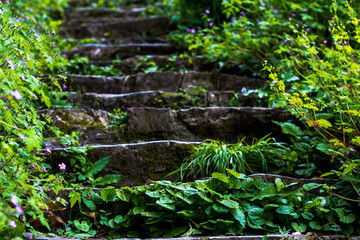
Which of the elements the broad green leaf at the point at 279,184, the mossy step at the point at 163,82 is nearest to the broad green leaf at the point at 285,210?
the broad green leaf at the point at 279,184

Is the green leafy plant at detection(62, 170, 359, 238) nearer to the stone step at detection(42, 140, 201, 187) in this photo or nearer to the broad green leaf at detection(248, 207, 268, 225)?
the broad green leaf at detection(248, 207, 268, 225)

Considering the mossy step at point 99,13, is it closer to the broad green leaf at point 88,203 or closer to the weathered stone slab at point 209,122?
the weathered stone slab at point 209,122

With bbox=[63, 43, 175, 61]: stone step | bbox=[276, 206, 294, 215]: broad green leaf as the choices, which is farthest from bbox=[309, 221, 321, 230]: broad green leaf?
bbox=[63, 43, 175, 61]: stone step

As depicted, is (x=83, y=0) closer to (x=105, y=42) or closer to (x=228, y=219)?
(x=105, y=42)

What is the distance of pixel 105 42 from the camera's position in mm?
4801

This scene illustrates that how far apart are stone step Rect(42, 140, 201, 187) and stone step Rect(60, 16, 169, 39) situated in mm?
2972

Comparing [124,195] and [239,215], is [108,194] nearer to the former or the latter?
[124,195]

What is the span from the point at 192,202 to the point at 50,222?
2.75 feet

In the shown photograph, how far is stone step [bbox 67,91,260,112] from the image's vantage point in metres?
3.13

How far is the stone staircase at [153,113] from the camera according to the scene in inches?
95.7

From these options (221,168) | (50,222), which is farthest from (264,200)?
(50,222)

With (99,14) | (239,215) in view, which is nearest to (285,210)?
(239,215)

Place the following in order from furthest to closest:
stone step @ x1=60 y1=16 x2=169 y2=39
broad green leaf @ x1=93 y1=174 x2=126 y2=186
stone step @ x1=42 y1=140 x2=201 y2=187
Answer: stone step @ x1=60 y1=16 x2=169 y2=39 < stone step @ x1=42 y1=140 x2=201 y2=187 < broad green leaf @ x1=93 y1=174 x2=126 y2=186

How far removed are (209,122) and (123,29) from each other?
9.55 ft
